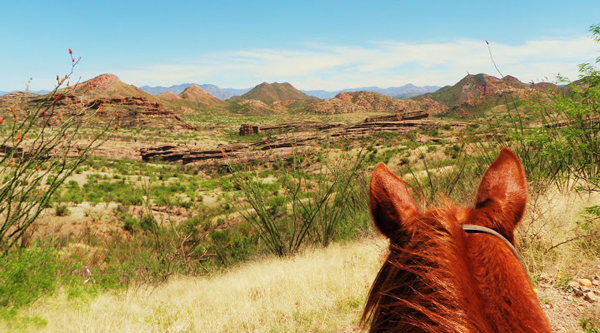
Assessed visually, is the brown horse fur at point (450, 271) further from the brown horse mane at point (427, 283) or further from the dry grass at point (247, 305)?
the dry grass at point (247, 305)

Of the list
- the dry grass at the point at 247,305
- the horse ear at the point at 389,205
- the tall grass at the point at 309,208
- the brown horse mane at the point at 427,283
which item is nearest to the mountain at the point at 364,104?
the tall grass at the point at 309,208

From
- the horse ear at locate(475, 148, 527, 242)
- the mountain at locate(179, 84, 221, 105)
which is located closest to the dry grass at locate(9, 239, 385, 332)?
the horse ear at locate(475, 148, 527, 242)

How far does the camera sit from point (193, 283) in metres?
5.77

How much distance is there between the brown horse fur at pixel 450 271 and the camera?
0.68m

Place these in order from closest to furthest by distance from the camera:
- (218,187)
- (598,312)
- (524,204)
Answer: (524,204)
(598,312)
(218,187)

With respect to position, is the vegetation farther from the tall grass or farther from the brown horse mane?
the brown horse mane

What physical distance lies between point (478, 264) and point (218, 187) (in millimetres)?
21858

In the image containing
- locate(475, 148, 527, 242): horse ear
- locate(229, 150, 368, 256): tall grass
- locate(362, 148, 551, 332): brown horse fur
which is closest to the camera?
locate(362, 148, 551, 332): brown horse fur

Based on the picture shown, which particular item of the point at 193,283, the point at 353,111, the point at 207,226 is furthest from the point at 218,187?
the point at 353,111

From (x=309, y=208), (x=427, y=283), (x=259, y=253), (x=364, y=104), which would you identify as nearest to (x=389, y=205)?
(x=427, y=283)

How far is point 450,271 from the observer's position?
0.72 metres

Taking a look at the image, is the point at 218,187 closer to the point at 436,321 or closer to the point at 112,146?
the point at 436,321

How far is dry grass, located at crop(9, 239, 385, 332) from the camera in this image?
3465mm

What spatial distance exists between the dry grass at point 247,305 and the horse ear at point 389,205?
2.53m
